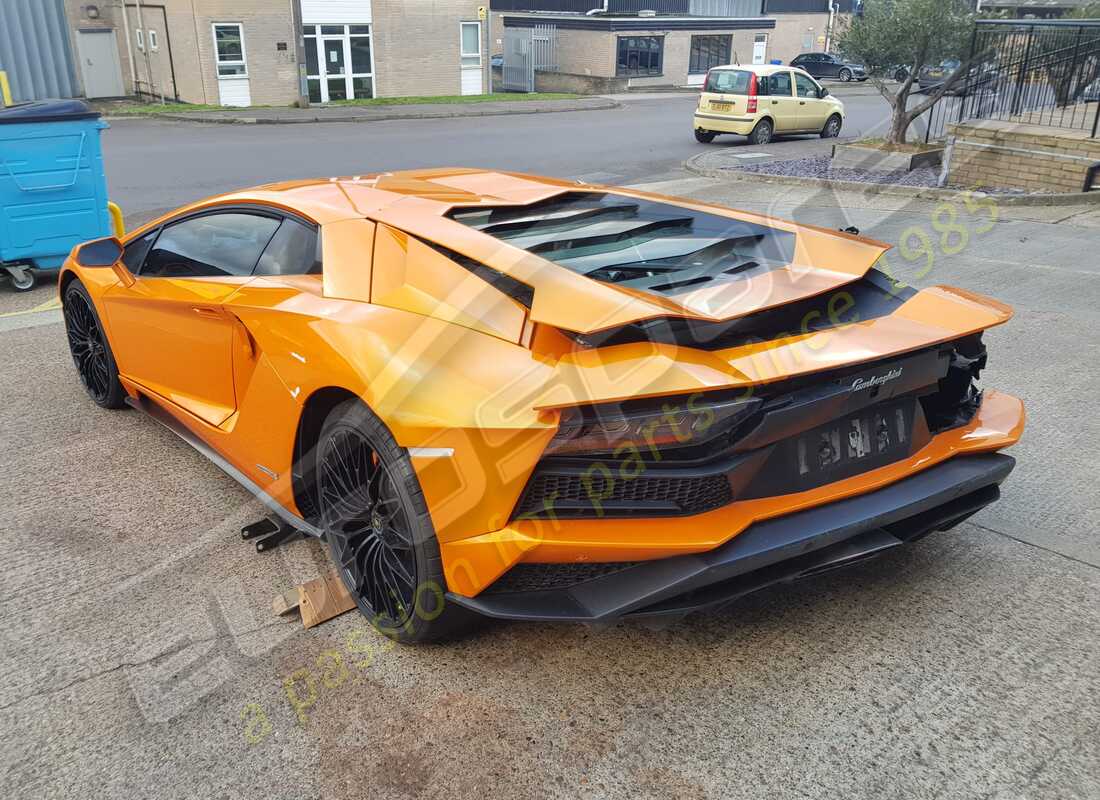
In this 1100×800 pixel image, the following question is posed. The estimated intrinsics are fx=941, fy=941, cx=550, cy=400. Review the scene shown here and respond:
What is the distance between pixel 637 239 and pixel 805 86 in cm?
1892

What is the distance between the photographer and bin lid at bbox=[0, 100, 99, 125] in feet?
24.2

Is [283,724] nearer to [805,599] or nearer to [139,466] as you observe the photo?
[805,599]

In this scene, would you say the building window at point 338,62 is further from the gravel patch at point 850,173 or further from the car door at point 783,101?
the gravel patch at point 850,173

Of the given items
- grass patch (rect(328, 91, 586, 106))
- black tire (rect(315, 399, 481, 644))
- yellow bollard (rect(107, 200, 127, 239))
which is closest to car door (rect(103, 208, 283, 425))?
black tire (rect(315, 399, 481, 644))

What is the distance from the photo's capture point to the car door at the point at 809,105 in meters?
20.4

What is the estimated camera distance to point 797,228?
144 inches

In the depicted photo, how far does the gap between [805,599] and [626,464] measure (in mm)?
1103

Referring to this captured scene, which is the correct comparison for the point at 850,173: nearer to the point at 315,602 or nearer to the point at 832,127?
the point at 832,127

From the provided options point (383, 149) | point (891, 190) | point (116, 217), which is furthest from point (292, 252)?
point (383, 149)

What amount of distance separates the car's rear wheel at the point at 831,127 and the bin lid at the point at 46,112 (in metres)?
17.2

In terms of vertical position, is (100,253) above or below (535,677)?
above

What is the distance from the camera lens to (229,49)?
1121 inches

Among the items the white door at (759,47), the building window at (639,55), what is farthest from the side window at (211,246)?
the white door at (759,47)

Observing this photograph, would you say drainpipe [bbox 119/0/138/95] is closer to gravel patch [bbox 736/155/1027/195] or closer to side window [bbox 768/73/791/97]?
side window [bbox 768/73/791/97]
